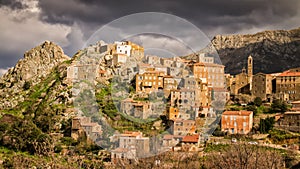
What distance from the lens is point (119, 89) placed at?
149ft

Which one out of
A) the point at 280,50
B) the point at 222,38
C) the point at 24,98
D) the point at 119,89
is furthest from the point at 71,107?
the point at 222,38

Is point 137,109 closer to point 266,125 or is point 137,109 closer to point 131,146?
point 131,146

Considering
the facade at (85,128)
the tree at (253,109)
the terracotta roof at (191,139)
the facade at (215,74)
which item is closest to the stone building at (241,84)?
the facade at (215,74)

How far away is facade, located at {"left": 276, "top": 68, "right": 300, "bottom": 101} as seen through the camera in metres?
46.4

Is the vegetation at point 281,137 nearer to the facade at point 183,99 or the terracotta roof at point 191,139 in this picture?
the terracotta roof at point 191,139

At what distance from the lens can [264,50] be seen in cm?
9994

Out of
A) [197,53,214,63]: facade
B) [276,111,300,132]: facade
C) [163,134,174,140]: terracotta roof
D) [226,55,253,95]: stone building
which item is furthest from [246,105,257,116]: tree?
[163,134,174,140]: terracotta roof

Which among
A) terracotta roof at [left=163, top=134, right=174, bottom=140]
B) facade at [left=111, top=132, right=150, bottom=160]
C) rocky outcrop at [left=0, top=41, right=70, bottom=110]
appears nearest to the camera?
facade at [left=111, top=132, right=150, bottom=160]

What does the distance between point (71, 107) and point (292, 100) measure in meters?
22.2

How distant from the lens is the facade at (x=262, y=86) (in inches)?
1880

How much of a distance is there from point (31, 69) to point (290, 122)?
32449 millimetres

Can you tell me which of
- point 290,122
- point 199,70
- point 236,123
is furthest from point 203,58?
point 290,122

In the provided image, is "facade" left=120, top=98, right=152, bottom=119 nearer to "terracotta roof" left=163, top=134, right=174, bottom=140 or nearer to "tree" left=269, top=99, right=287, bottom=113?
"terracotta roof" left=163, top=134, right=174, bottom=140

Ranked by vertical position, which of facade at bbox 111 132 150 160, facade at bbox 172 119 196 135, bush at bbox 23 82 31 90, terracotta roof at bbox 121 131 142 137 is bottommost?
facade at bbox 111 132 150 160
